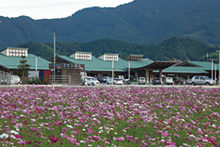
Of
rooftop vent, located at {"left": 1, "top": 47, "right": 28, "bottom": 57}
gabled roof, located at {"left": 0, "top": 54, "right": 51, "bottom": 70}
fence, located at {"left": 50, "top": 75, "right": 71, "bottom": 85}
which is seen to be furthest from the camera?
rooftop vent, located at {"left": 1, "top": 47, "right": 28, "bottom": 57}

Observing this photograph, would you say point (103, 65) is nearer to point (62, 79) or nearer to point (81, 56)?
point (81, 56)

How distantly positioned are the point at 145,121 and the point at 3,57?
226 feet

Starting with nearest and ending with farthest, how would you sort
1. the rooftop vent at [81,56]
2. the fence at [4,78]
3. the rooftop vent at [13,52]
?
the fence at [4,78] < the rooftop vent at [13,52] < the rooftop vent at [81,56]

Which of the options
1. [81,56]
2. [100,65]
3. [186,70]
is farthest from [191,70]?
[81,56]

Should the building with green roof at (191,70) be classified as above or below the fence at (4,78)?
above

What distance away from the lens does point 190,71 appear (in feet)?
269

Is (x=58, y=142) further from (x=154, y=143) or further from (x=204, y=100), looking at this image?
(x=204, y=100)

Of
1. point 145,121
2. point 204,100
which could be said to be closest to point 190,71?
point 204,100

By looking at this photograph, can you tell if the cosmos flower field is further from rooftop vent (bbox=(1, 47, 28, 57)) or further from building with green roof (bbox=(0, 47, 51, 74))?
rooftop vent (bbox=(1, 47, 28, 57))

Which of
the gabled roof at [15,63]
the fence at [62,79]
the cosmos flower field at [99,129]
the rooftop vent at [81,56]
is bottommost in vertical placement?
the cosmos flower field at [99,129]

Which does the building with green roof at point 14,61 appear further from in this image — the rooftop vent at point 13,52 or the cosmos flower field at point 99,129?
the cosmos flower field at point 99,129

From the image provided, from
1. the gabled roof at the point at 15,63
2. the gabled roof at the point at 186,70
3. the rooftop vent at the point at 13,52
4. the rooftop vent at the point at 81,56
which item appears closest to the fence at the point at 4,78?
the gabled roof at the point at 15,63

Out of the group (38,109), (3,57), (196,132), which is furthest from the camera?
(3,57)

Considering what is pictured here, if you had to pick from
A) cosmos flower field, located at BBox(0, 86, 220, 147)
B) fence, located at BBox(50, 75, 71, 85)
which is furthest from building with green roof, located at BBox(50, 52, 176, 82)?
cosmos flower field, located at BBox(0, 86, 220, 147)
